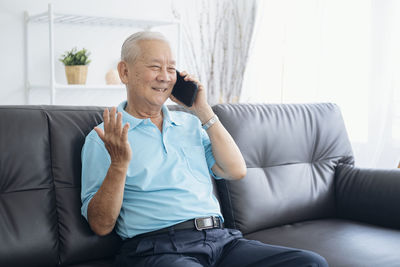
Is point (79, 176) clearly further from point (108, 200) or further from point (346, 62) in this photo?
point (346, 62)

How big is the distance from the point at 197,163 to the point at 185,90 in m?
0.28

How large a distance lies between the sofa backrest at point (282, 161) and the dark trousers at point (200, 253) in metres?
0.35

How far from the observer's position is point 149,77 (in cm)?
162

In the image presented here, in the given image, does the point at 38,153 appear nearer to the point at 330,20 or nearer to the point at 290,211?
the point at 290,211

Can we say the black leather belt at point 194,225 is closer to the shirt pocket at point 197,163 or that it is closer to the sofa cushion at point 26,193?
the shirt pocket at point 197,163

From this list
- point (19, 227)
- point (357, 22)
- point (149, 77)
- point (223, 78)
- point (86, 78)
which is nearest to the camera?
point (19, 227)

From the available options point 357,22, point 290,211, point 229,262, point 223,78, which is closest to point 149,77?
point 229,262

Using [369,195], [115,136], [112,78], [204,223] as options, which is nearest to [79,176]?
[115,136]

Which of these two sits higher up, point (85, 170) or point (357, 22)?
point (357, 22)

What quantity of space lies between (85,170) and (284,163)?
3.02 feet

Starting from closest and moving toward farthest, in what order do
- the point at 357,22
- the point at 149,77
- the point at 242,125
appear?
1. the point at 149,77
2. the point at 242,125
3. the point at 357,22

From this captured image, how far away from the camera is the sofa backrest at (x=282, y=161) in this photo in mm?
1883

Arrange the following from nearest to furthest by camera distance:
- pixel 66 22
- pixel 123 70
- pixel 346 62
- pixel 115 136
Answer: pixel 115 136, pixel 123 70, pixel 346 62, pixel 66 22

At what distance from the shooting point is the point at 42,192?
1.52 m
